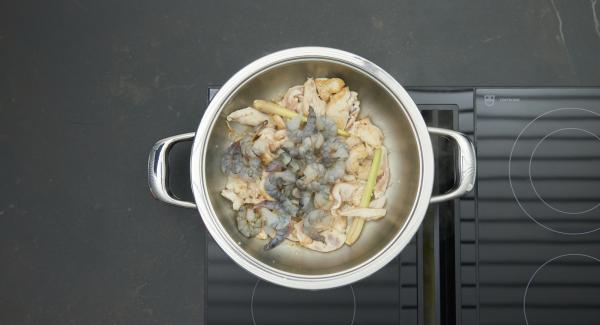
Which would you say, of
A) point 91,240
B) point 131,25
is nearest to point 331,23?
point 131,25

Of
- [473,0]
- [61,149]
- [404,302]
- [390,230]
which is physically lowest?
[404,302]

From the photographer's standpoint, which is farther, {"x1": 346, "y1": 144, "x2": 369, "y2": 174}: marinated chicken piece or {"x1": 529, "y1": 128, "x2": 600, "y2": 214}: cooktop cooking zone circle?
{"x1": 529, "y1": 128, "x2": 600, "y2": 214}: cooktop cooking zone circle

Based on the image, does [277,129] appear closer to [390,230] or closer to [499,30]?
[390,230]

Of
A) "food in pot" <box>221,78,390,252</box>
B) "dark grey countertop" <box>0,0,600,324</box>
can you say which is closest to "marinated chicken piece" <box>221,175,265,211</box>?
"food in pot" <box>221,78,390,252</box>

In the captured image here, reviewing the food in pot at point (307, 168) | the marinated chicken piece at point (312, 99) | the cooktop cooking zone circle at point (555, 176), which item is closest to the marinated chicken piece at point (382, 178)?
the food in pot at point (307, 168)

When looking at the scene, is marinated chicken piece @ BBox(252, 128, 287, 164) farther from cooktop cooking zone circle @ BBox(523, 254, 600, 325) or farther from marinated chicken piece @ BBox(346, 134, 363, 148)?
cooktop cooking zone circle @ BBox(523, 254, 600, 325)

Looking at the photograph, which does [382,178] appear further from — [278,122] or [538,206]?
[538,206]

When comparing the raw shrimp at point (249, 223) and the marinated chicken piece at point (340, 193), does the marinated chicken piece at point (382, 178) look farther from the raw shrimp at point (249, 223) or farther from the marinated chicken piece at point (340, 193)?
the raw shrimp at point (249, 223)
